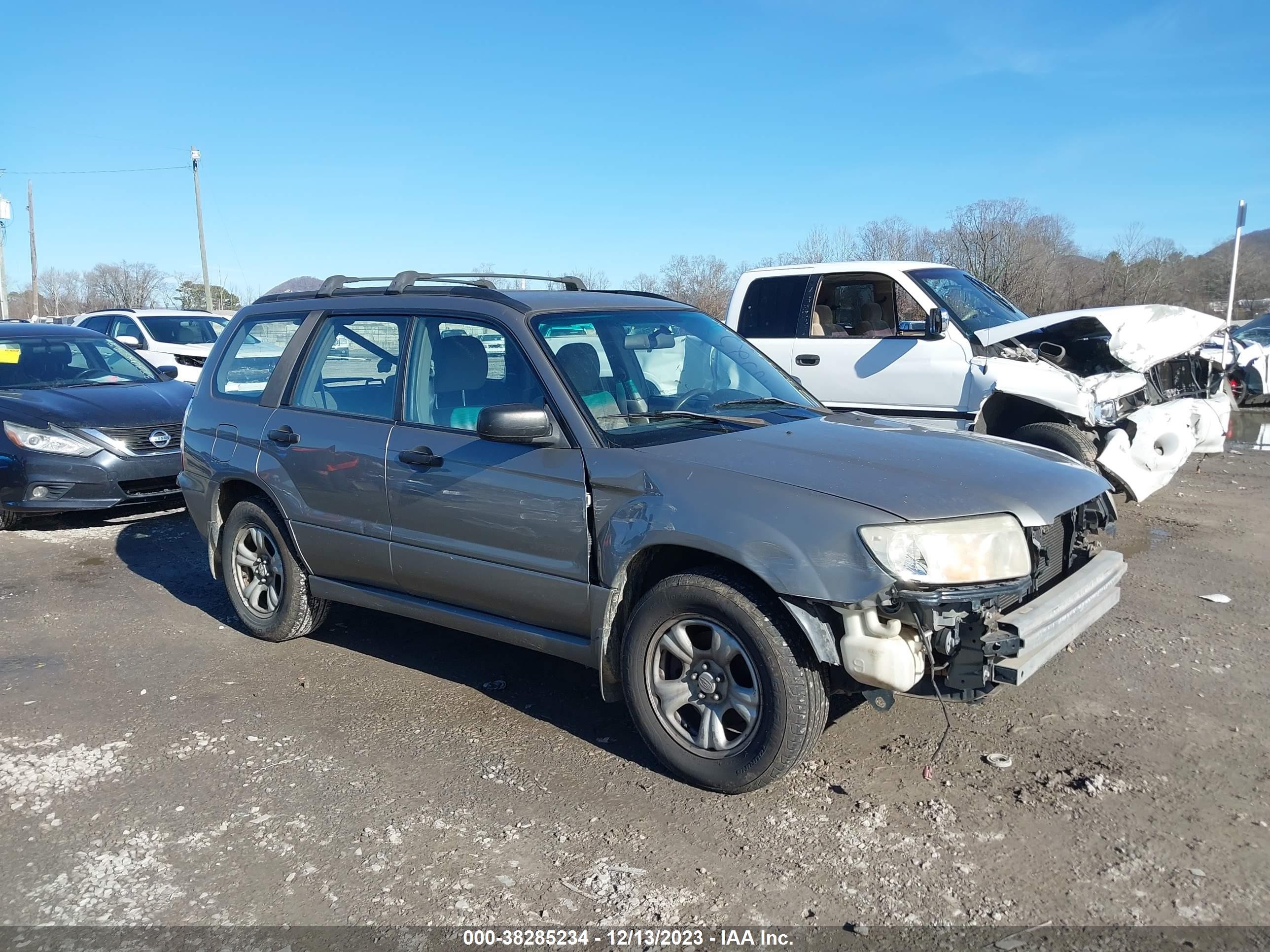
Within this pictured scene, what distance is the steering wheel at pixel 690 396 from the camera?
14.1ft

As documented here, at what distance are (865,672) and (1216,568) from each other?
4.28m

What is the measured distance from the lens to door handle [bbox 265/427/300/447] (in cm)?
497

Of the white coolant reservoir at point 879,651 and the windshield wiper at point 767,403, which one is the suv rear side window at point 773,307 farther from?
the white coolant reservoir at point 879,651

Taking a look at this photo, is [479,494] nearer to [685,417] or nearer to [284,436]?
[685,417]

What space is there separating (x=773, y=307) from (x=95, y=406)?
6.00 metres

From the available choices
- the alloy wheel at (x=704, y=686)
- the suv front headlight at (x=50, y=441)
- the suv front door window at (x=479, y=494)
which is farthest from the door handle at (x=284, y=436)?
the suv front headlight at (x=50, y=441)

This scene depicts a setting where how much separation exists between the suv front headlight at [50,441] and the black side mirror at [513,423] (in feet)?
17.9

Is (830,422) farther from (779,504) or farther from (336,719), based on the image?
(336,719)

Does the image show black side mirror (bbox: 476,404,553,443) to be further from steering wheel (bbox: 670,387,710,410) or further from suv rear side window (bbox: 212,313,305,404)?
suv rear side window (bbox: 212,313,305,404)

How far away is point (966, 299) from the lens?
859cm

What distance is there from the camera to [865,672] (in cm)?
325

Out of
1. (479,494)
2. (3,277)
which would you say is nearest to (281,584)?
(479,494)

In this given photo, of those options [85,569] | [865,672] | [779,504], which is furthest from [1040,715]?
[85,569]

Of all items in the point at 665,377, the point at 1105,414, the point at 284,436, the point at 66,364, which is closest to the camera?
the point at 665,377
